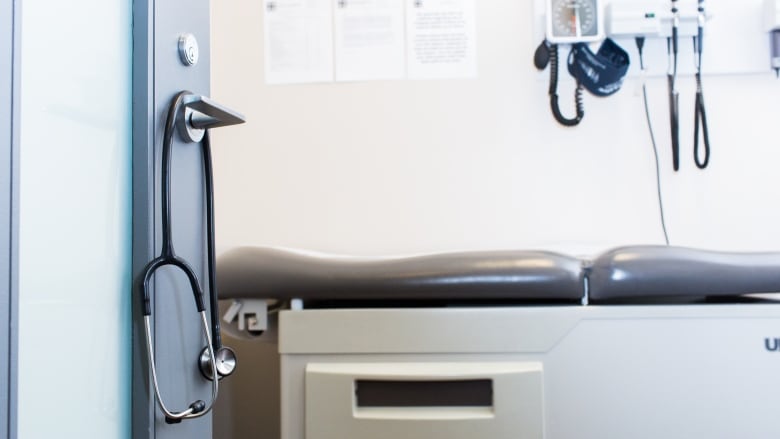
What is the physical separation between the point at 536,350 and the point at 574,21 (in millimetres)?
815

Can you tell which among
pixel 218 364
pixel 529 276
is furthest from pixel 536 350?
pixel 218 364

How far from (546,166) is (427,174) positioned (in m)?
0.27

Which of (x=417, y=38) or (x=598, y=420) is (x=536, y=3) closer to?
(x=417, y=38)

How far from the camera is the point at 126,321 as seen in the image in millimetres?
537

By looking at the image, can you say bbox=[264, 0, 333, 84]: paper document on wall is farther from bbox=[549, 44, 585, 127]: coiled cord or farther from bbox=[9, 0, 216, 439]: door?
bbox=[9, 0, 216, 439]: door

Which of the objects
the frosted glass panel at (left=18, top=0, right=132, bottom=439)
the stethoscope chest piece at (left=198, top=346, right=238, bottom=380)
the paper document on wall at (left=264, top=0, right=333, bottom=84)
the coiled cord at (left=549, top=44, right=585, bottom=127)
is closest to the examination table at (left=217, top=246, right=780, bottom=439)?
the stethoscope chest piece at (left=198, top=346, right=238, bottom=380)

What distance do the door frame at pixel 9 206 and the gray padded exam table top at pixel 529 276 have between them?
46 centimetres

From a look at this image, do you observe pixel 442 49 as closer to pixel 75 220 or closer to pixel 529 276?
pixel 529 276

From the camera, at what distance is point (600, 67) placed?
1.31 metres

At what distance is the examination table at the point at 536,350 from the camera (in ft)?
2.57

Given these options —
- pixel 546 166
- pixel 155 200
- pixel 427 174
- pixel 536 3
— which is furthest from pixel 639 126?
pixel 155 200

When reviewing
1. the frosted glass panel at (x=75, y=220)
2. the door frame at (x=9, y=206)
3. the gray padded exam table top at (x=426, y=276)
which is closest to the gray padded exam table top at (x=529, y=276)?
the gray padded exam table top at (x=426, y=276)

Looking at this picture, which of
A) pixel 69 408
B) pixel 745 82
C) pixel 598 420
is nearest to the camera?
pixel 69 408

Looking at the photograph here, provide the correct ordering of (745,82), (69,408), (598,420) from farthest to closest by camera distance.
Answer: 1. (745,82)
2. (598,420)
3. (69,408)
